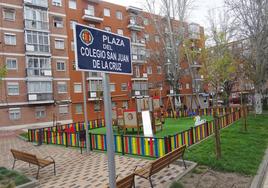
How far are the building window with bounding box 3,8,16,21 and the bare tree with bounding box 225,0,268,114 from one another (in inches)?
881

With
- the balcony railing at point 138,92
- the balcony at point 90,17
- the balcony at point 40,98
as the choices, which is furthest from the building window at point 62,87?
the balcony railing at point 138,92

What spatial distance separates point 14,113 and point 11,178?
67.9ft

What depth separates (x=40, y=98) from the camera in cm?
2767

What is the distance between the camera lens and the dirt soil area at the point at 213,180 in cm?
657

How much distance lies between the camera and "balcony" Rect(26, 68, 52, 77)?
27220 mm

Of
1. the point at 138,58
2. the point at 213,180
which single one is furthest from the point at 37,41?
the point at 213,180

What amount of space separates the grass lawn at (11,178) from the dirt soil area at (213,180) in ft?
15.2

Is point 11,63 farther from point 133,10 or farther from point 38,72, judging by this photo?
point 133,10

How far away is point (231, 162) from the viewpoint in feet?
26.3

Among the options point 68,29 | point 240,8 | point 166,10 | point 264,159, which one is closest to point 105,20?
point 68,29

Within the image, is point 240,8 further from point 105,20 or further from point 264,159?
point 105,20

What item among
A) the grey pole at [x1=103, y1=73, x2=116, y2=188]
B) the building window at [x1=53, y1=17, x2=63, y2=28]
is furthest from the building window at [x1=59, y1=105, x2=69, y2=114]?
the grey pole at [x1=103, y1=73, x2=116, y2=188]

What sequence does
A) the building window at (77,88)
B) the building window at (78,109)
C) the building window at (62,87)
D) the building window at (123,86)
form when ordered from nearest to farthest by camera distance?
1. the building window at (62,87)
2. the building window at (78,109)
3. the building window at (77,88)
4. the building window at (123,86)

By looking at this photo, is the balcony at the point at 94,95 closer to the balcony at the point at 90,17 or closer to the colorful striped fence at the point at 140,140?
the balcony at the point at 90,17
